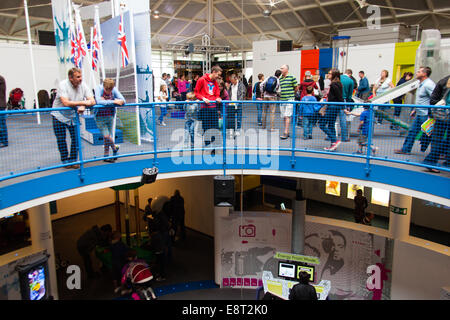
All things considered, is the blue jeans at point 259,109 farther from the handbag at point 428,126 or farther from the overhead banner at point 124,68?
the handbag at point 428,126

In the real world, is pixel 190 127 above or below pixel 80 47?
below

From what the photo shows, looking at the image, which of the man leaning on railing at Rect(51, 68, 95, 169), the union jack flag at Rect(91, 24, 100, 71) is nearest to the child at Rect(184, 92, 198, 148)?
the man leaning on railing at Rect(51, 68, 95, 169)

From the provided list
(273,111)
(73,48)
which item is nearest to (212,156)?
(273,111)

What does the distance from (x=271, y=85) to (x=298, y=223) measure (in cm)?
314

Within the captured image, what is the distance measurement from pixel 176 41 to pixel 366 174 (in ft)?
75.0

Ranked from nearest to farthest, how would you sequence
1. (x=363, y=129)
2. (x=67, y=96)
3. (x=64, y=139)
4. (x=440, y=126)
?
(x=440, y=126) < (x=67, y=96) < (x=64, y=139) < (x=363, y=129)

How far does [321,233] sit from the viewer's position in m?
8.06

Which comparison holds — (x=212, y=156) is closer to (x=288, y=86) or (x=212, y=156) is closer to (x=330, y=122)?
(x=330, y=122)

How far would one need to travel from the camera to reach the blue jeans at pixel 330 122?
240 inches

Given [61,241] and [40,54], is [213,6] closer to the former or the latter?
[40,54]

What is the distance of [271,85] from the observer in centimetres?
749

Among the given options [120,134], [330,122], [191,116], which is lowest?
[120,134]

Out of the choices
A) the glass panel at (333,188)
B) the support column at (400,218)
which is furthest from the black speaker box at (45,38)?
the support column at (400,218)

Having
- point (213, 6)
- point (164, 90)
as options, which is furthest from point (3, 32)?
point (164, 90)
